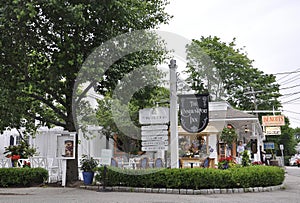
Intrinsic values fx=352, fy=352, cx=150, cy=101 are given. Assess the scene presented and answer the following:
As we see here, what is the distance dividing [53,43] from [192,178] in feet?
21.4

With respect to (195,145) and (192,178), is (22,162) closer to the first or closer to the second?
(192,178)

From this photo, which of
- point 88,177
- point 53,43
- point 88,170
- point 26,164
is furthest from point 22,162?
point 53,43

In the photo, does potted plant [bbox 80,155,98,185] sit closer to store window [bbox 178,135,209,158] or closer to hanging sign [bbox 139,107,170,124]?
hanging sign [bbox 139,107,170,124]

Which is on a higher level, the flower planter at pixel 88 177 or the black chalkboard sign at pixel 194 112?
the black chalkboard sign at pixel 194 112

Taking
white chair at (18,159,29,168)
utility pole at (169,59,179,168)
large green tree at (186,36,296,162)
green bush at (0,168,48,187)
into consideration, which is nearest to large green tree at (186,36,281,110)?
large green tree at (186,36,296,162)

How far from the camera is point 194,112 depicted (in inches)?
479

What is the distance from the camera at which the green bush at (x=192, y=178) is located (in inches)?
440

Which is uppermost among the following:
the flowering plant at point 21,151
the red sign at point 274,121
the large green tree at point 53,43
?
the large green tree at point 53,43

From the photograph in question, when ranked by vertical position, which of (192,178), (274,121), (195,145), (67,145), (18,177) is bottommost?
(18,177)

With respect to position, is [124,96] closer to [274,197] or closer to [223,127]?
[274,197]

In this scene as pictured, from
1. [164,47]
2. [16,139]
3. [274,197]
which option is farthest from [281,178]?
[16,139]

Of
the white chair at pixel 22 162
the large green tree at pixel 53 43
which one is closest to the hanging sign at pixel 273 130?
the large green tree at pixel 53 43

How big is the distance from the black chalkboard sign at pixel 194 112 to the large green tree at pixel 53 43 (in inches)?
96.0

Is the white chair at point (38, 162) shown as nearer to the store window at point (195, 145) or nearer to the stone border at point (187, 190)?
the stone border at point (187, 190)
